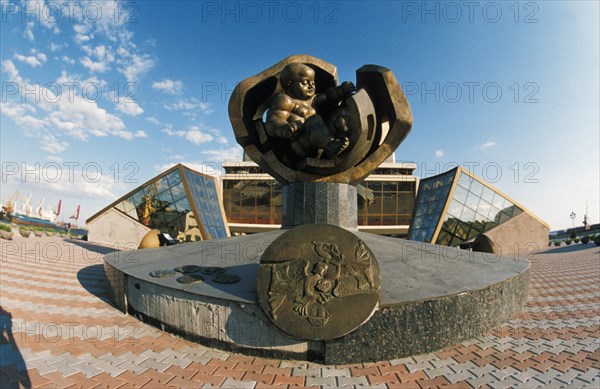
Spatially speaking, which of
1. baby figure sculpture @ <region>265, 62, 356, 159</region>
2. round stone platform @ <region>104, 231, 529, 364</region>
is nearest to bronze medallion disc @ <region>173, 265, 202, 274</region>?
round stone platform @ <region>104, 231, 529, 364</region>

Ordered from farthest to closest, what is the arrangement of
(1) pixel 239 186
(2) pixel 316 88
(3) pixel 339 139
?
(1) pixel 239 186 < (2) pixel 316 88 < (3) pixel 339 139

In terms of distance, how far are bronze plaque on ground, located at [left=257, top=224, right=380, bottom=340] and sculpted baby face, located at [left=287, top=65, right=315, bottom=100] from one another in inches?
173

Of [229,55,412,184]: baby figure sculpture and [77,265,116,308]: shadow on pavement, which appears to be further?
[229,55,412,184]: baby figure sculpture

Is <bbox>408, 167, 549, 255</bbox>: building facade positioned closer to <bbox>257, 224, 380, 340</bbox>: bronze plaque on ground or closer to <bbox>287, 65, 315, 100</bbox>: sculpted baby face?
<bbox>287, 65, 315, 100</bbox>: sculpted baby face

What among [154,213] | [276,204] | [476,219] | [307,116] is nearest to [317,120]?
[307,116]

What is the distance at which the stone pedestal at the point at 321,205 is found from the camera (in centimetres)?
646

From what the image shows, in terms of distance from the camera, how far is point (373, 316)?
3.17 m

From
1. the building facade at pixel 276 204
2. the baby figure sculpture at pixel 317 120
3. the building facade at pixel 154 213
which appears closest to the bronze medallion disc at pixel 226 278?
the baby figure sculpture at pixel 317 120

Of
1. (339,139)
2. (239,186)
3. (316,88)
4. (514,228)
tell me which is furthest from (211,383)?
(239,186)

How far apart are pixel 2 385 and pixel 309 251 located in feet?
10.2

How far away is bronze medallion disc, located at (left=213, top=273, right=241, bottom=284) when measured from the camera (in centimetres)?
388

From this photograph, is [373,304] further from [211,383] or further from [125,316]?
[125,316]

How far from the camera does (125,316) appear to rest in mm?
4484

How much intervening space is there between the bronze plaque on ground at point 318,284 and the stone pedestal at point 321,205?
9.22ft
